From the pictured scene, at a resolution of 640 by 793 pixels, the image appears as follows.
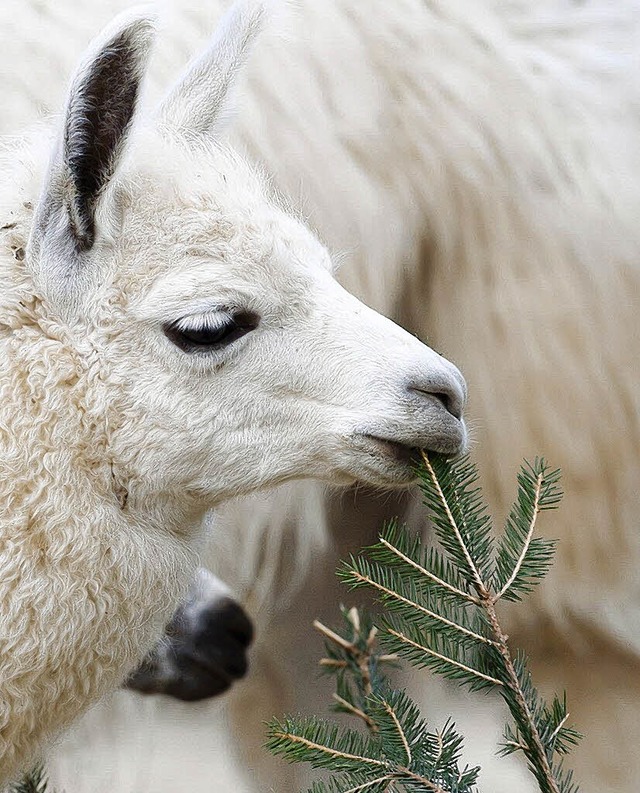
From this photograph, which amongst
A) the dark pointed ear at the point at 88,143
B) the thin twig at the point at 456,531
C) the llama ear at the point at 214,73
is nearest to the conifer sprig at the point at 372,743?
the thin twig at the point at 456,531

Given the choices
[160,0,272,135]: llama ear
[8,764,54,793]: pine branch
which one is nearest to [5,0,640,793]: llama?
[160,0,272,135]: llama ear

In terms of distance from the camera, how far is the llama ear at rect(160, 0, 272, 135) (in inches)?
44.5

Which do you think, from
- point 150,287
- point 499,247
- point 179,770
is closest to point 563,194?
point 499,247

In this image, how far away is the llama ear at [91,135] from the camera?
3.11 feet

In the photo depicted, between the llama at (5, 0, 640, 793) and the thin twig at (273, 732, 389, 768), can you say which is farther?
the llama at (5, 0, 640, 793)

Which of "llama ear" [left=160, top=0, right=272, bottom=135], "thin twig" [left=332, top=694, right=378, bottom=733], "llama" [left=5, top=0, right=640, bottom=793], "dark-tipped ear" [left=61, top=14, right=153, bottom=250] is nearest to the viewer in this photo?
"thin twig" [left=332, top=694, right=378, bottom=733]

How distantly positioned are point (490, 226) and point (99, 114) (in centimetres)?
87

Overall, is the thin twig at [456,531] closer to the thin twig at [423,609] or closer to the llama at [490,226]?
the thin twig at [423,609]

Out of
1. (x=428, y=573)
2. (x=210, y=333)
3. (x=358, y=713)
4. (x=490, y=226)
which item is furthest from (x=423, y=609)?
(x=490, y=226)

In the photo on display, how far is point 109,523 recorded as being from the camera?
3.31 ft

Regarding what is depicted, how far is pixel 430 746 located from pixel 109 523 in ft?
1.19

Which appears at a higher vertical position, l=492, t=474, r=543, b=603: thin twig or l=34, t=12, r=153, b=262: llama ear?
l=34, t=12, r=153, b=262: llama ear

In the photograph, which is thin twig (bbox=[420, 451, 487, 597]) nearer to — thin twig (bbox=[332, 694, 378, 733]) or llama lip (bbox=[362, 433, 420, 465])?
llama lip (bbox=[362, 433, 420, 465])

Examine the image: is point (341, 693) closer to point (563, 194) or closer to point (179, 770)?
point (563, 194)
